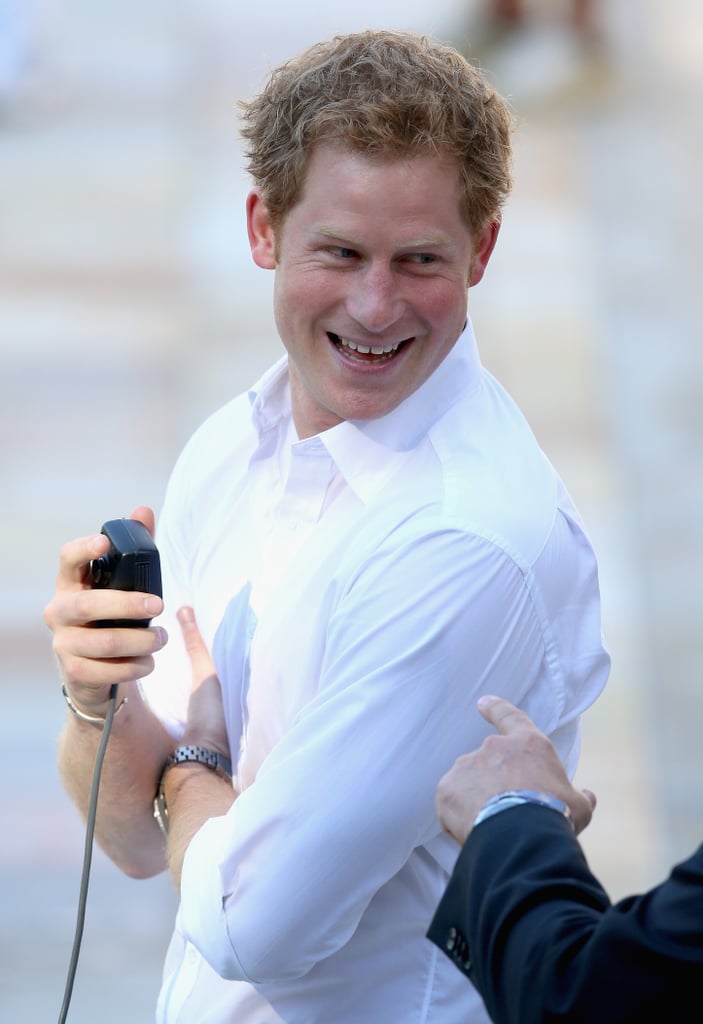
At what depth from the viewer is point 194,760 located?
7.44ft

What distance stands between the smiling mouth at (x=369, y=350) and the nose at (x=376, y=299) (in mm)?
41

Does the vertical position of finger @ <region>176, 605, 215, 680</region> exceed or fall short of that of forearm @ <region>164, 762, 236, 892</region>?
it exceeds it

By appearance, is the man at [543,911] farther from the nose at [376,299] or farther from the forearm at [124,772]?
the forearm at [124,772]

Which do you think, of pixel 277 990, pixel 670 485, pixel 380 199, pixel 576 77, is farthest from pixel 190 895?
pixel 576 77

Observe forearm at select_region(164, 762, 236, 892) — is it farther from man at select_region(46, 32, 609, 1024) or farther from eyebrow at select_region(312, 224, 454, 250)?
eyebrow at select_region(312, 224, 454, 250)

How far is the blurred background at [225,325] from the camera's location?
462 cm

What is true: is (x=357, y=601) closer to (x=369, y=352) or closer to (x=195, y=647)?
(x=369, y=352)

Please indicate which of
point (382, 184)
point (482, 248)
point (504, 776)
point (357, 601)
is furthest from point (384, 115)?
point (504, 776)

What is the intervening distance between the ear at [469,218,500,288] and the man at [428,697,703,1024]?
0.70 meters

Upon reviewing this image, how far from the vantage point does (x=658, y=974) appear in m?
1.46

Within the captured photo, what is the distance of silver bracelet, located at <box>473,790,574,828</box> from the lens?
166 centimetres

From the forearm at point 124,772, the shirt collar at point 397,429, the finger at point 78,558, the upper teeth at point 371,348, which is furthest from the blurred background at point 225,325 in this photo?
the upper teeth at point 371,348

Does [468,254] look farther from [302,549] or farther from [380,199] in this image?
[302,549]

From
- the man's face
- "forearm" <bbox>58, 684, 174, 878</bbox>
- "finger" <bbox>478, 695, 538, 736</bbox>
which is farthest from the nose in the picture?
"forearm" <bbox>58, 684, 174, 878</bbox>
